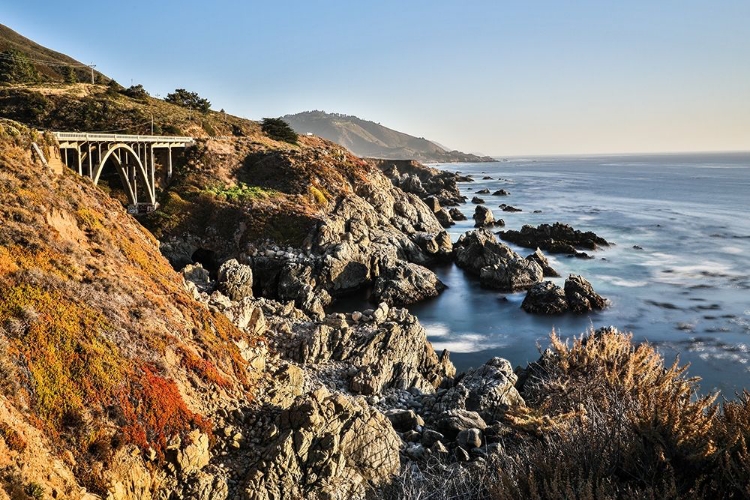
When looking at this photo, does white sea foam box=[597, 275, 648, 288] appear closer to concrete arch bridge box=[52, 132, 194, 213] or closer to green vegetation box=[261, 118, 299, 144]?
concrete arch bridge box=[52, 132, 194, 213]

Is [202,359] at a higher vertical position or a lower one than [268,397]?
higher

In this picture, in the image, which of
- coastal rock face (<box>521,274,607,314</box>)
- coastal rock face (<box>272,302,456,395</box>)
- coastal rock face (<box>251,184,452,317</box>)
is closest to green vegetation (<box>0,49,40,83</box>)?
coastal rock face (<box>251,184,452,317</box>)

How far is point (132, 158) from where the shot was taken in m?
41.7

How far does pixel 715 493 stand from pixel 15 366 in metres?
12.3

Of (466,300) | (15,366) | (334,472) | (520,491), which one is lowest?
(466,300)

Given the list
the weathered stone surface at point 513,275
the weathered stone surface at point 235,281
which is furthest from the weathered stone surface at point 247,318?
the weathered stone surface at point 513,275

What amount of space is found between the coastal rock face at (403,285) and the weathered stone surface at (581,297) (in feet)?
30.0

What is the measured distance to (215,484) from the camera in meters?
10.4

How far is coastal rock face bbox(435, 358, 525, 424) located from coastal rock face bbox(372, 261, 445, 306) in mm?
15871

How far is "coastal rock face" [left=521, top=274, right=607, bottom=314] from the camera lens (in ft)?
108

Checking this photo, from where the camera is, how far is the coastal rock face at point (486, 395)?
16672 millimetres

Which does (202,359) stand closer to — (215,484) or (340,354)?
(215,484)

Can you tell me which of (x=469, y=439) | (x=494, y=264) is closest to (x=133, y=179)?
(x=494, y=264)

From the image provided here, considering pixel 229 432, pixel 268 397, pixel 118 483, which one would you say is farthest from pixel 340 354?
pixel 118 483
